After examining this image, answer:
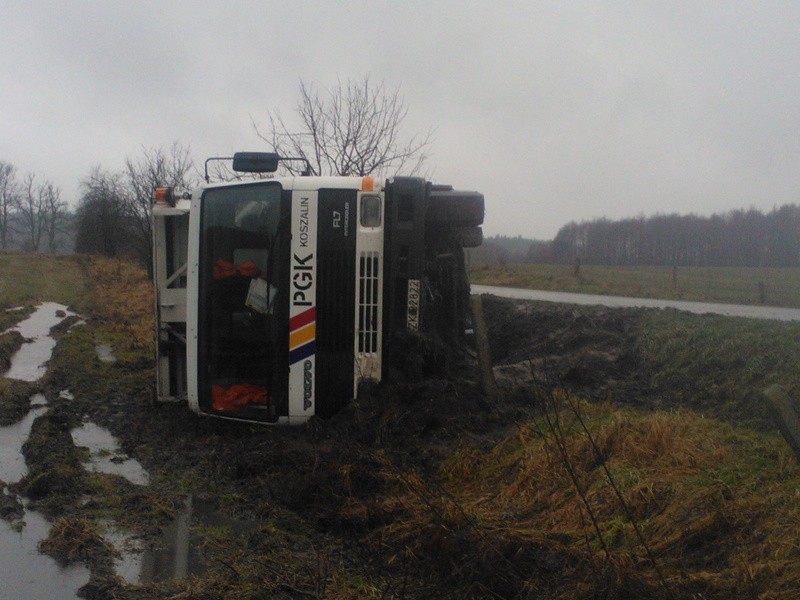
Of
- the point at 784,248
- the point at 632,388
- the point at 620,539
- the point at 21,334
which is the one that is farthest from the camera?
the point at 784,248

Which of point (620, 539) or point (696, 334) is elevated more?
point (696, 334)

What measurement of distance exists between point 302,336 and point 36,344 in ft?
35.0

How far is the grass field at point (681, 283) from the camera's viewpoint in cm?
2525

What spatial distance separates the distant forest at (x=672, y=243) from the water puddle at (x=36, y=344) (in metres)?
22.6

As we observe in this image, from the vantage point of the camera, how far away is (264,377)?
7078 millimetres

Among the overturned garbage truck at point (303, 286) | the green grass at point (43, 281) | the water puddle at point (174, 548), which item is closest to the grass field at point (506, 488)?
the water puddle at point (174, 548)

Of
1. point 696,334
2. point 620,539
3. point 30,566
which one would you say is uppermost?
point 696,334

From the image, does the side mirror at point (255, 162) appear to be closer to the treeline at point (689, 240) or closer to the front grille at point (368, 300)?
the front grille at point (368, 300)

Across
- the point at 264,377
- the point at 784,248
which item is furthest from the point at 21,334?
the point at 784,248

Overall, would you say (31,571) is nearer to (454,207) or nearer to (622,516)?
(622,516)

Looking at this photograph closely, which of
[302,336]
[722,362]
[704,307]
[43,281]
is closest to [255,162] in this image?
[302,336]

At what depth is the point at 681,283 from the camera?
31500 millimetres

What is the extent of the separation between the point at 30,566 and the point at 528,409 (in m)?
4.06

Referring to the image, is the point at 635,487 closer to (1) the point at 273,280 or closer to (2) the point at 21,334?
(1) the point at 273,280
